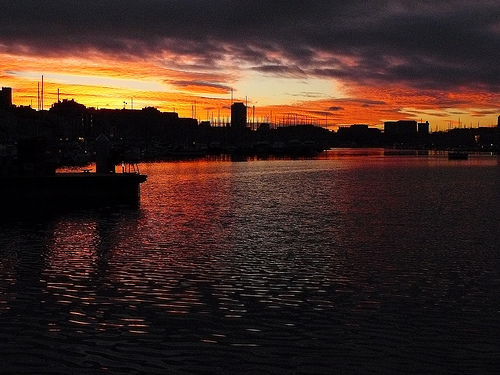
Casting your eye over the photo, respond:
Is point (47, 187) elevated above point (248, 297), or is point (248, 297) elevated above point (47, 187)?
point (47, 187)

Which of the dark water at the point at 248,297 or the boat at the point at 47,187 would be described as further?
the boat at the point at 47,187

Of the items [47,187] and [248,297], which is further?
[47,187]

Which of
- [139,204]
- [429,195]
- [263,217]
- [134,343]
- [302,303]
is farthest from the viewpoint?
[429,195]

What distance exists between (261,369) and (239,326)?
10.1 feet

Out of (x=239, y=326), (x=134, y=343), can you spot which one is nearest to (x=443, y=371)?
(x=239, y=326)

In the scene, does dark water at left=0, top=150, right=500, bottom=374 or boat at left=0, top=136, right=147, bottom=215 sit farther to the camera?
boat at left=0, top=136, right=147, bottom=215

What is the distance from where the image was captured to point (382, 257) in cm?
2602

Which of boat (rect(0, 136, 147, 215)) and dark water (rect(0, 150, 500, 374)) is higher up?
boat (rect(0, 136, 147, 215))

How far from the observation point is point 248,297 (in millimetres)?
18969

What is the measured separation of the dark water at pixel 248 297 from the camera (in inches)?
535

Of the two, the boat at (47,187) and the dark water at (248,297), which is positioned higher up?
the boat at (47,187)

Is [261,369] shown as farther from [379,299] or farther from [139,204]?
[139,204]

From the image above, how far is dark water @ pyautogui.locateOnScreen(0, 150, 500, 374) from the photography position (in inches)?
535

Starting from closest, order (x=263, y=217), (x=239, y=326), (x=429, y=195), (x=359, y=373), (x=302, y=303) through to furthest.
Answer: (x=359, y=373)
(x=239, y=326)
(x=302, y=303)
(x=263, y=217)
(x=429, y=195)
